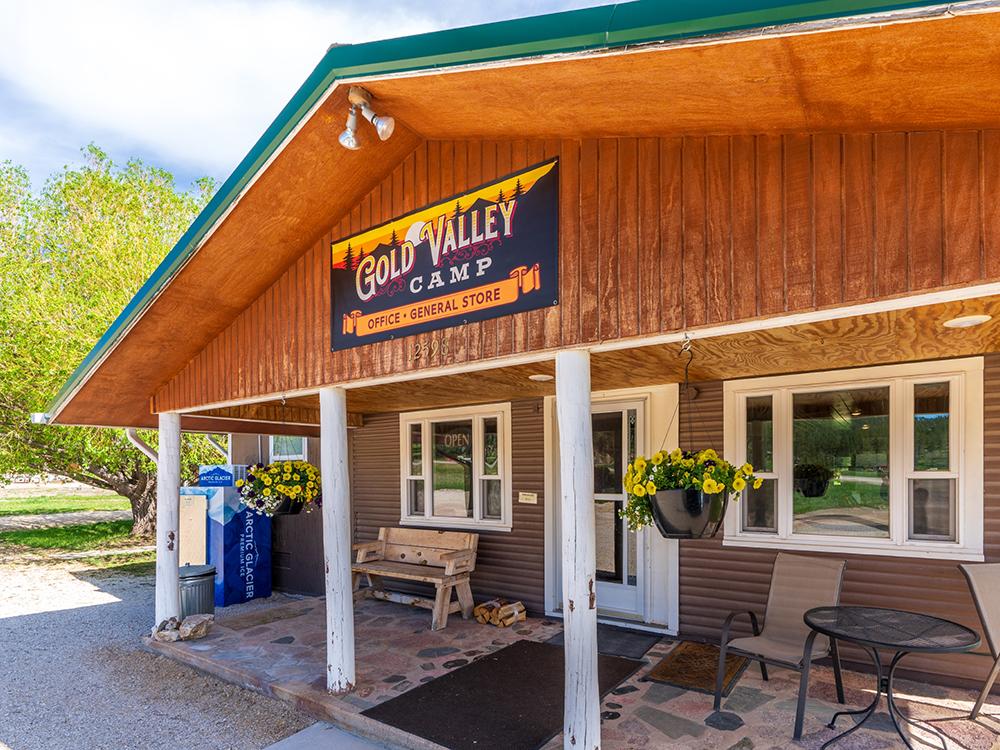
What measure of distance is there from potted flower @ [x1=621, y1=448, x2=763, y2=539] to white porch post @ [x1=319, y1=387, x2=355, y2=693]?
241 cm

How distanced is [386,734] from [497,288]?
2887 millimetres

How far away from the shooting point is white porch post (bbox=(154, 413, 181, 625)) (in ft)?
20.7

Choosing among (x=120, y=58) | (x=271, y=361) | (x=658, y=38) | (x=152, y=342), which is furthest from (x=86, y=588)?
(x=658, y=38)

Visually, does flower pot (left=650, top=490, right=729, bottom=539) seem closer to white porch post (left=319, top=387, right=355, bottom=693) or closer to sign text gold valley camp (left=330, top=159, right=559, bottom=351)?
sign text gold valley camp (left=330, top=159, right=559, bottom=351)

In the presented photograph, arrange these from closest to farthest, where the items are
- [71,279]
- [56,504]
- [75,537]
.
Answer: [71,279] < [75,537] < [56,504]

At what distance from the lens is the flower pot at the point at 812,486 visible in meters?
4.99

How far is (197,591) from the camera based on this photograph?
676 centimetres

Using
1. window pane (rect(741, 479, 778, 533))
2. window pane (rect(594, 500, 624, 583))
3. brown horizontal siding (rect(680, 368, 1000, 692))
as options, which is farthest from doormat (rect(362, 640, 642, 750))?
window pane (rect(741, 479, 778, 533))

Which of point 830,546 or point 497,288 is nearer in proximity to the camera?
point 497,288

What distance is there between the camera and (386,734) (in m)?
3.96

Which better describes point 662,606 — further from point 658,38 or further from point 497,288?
point 658,38

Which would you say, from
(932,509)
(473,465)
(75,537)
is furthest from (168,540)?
(75,537)

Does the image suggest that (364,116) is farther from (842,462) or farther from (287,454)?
(287,454)

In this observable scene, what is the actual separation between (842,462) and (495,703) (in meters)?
3.22
